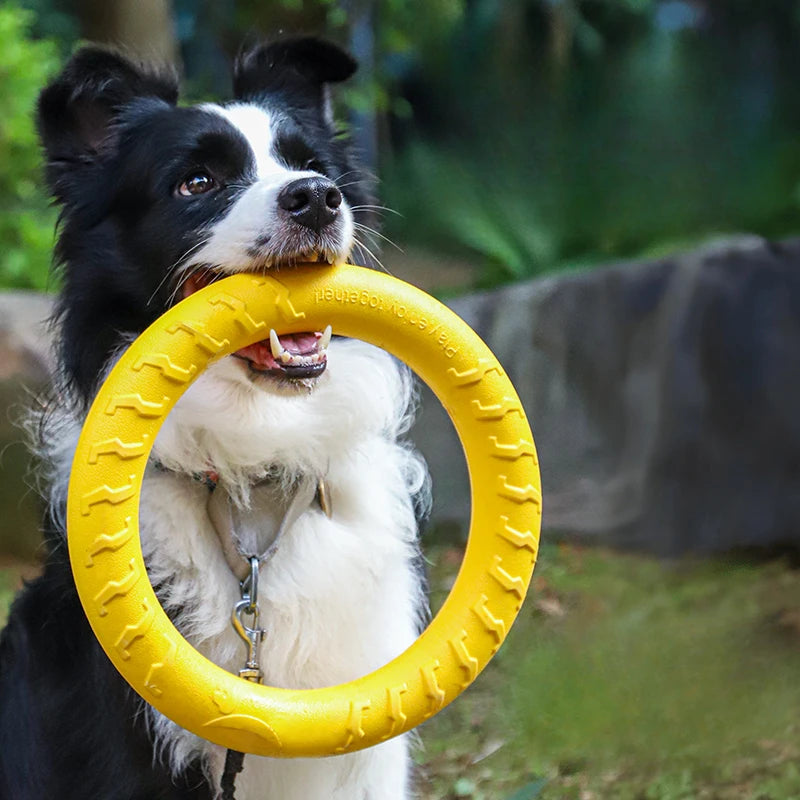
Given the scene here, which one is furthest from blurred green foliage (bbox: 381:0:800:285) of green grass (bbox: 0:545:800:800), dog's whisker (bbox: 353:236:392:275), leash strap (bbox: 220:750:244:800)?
leash strap (bbox: 220:750:244:800)

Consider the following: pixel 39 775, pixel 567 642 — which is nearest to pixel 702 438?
pixel 567 642

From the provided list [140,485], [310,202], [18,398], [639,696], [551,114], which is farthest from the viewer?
[551,114]

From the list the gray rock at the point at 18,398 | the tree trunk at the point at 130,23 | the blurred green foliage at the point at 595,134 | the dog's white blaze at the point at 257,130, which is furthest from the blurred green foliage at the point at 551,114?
the dog's white blaze at the point at 257,130

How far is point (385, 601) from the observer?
2559mm

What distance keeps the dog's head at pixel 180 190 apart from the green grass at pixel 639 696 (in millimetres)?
1773

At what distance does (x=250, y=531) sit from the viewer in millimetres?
2506

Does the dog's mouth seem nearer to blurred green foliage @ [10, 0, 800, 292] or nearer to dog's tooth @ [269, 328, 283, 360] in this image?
dog's tooth @ [269, 328, 283, 360]

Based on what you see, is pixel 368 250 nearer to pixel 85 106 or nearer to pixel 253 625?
pixel 85 106

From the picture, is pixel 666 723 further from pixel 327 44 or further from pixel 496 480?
pixel 327 44

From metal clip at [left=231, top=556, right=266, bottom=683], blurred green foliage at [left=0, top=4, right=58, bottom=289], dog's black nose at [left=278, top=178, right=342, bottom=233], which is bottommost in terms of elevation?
blurred green foliage at [left=0, top=4, right=58, bottom=289]

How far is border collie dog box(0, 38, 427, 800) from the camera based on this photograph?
241 cm

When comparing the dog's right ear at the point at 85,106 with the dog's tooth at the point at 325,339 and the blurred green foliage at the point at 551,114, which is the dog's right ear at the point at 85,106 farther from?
the blurred green foliage at the point at 551,114

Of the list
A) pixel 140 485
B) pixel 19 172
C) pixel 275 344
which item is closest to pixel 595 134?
pixel 19 172

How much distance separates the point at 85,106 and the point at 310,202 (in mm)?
884
